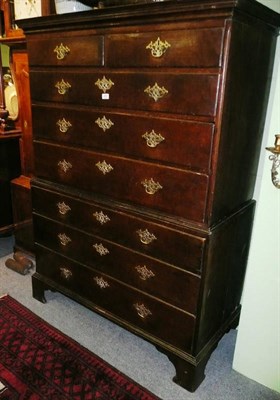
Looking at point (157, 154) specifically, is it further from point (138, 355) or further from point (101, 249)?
point (138, 355)

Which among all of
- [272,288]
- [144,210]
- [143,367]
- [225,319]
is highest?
[144,210]

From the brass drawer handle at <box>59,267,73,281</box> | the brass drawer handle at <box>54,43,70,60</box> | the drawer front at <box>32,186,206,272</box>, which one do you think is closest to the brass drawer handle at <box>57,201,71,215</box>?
the drawer front at <box>32,186,206,272</box>

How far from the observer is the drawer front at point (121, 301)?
152 centimetres

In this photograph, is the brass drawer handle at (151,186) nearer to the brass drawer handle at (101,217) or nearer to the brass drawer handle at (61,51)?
the brass drawer handle at (101,217)

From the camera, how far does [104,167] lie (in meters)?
1.57

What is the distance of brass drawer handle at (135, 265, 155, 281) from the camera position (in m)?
1.54

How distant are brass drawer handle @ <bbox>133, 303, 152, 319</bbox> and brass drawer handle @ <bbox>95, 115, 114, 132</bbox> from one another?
0.86m

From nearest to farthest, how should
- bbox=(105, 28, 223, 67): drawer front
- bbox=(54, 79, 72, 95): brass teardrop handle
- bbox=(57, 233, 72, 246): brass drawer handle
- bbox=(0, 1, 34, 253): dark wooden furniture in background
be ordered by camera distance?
bbox=(105, 28, 223, 67): drawer front
bbox=(54, 79, 72, 95): brass teardrop handle
bbox=(57, 233, 72, 246): brass drawer handle
bbox=(0, 1, 34, 253): dark wooden furniture in background

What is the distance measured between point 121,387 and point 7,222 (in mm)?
1753

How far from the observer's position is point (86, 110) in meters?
1.55

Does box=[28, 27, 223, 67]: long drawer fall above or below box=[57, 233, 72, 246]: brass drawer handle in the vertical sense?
above

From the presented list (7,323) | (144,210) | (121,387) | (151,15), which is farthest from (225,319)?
(151,15)

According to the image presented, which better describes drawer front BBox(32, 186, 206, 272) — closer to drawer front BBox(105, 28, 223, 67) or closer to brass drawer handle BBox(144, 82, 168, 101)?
brass drawer handle BBox(144, 82, 168, 101)

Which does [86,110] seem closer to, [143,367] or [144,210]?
[144,210]
